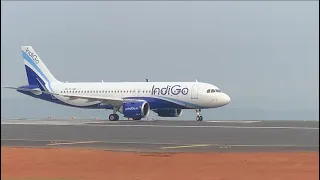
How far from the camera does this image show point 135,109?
52.9 metres

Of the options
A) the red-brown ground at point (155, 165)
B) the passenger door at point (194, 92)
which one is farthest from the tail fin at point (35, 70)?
the red-brown ground at point (155, 165)

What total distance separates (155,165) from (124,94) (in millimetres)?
40873

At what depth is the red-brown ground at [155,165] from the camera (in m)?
14.8

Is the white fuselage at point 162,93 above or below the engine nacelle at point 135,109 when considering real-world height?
above

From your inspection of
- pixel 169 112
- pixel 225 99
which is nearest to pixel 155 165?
pixel 225 99

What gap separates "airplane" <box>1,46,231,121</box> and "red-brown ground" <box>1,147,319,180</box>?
32.8 meters

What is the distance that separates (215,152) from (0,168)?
8558 millimetres

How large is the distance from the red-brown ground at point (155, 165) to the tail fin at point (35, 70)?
4273 cm

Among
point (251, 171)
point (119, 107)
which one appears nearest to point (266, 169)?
point (251, 171)

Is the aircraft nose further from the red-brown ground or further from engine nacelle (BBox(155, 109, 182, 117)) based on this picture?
the red-brown ground

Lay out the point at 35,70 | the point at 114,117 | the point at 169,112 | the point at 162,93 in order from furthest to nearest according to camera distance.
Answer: the point at 35,70 < the point at 169,112 < the point at 114,117 < the point at 162,93

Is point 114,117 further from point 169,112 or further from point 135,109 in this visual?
point 169,112

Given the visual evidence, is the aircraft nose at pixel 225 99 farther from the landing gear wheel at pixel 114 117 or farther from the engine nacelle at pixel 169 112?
the landing gear wheel at pixel 114 117

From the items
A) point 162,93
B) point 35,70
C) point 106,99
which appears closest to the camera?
point 162,93
